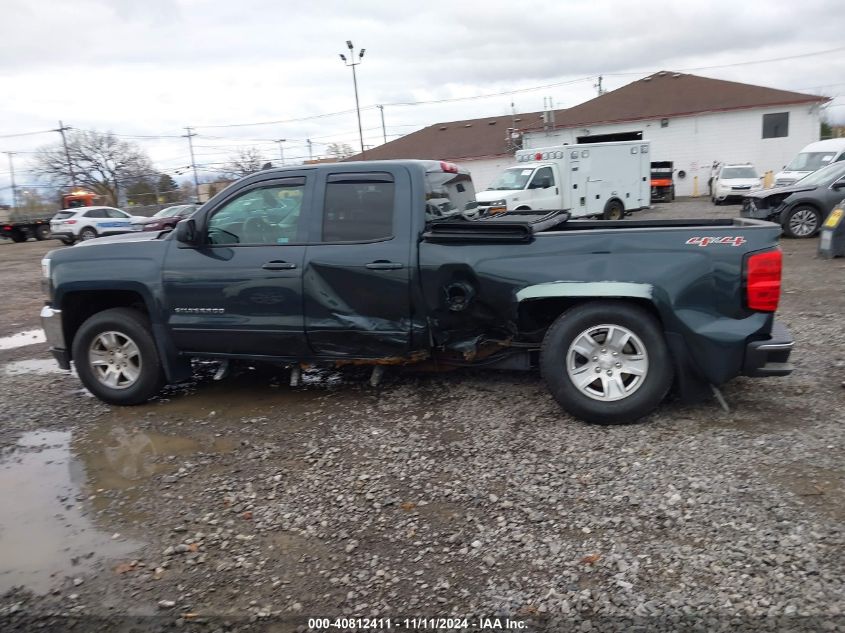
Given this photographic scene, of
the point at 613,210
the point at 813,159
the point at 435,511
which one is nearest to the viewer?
the point at 435,511

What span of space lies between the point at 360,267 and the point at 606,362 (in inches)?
74.8

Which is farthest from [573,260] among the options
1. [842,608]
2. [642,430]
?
[842,608]

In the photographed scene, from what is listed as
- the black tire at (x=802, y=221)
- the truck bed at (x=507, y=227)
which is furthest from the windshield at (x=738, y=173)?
the truck bed at (x=507, y=227)

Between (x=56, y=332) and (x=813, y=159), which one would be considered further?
(x=813, y=159)

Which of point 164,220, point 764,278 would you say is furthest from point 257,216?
point 164,220

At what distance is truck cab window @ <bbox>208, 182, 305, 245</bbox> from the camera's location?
17.4 ft

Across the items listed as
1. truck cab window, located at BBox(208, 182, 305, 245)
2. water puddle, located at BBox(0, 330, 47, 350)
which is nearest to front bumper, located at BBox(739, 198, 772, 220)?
truck cab window, located at BBox(208, 182, 305, 245)

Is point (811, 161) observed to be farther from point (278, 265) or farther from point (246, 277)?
point (246, 277)

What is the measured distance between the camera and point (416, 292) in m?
4.91

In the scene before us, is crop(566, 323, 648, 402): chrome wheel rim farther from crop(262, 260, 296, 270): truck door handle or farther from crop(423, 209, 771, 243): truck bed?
crop(262, 260, 296, 270): truck door handle

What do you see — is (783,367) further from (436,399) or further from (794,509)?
(436,399)

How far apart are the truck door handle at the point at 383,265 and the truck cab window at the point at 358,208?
0.69ft

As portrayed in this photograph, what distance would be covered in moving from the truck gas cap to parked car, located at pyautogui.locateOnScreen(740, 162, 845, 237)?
282 cm

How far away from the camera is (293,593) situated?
10.1 ft
